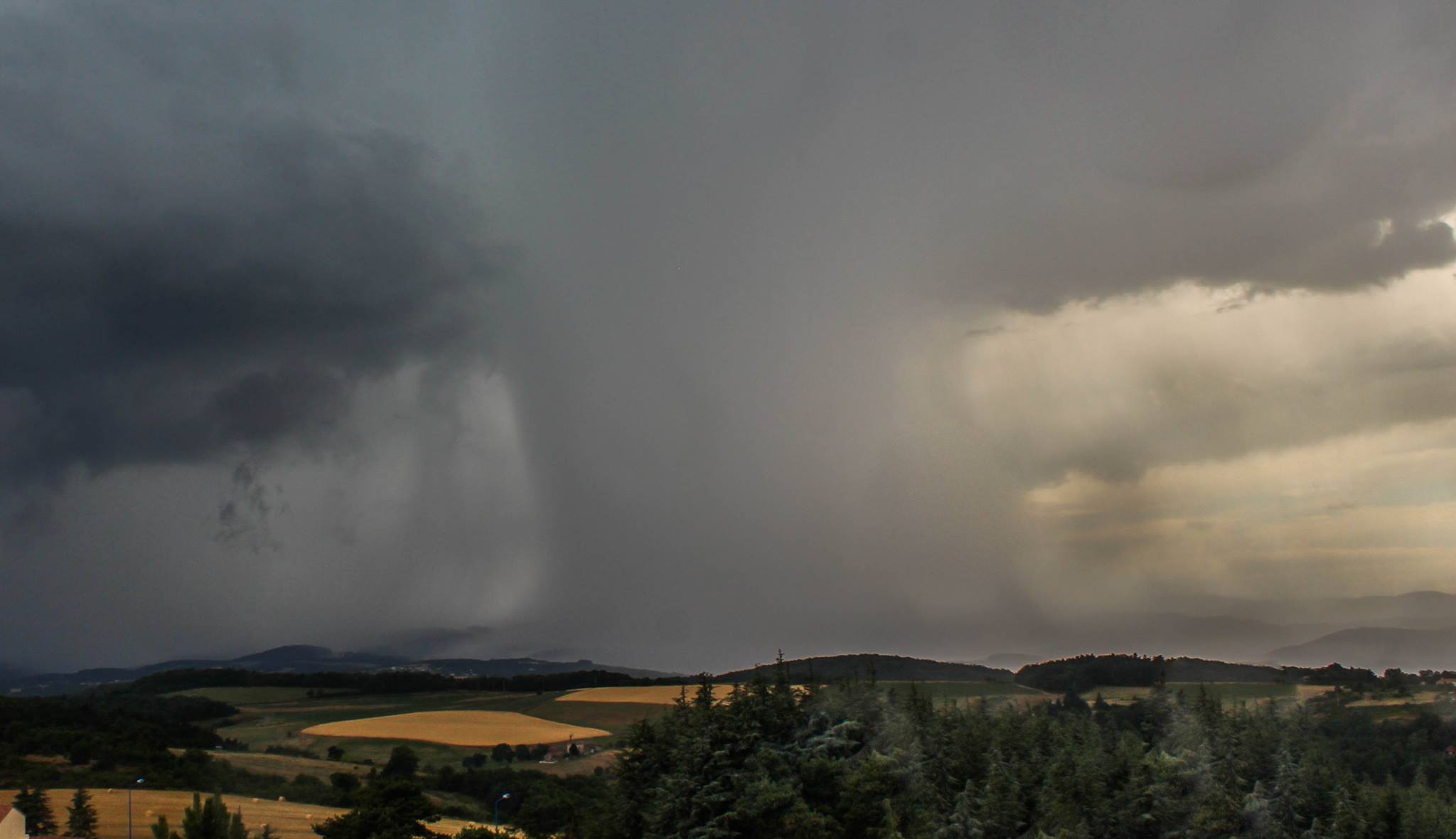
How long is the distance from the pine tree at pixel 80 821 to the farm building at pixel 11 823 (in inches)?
348

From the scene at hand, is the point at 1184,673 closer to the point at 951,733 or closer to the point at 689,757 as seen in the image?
the point at 951,733

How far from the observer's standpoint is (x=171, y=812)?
104 meters

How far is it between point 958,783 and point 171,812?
81625 millimetres

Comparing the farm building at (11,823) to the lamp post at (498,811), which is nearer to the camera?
the farm building at (11,823)

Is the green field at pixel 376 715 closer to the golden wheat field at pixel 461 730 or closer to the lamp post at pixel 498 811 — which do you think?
the golden wheat field at pixel 461 730

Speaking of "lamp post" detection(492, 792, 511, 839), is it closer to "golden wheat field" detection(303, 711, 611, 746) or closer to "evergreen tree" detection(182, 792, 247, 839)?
"golden wheat field" detection(303, 711, 611, 746)

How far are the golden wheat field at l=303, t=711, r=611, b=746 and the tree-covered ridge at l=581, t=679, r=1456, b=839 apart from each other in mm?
89001

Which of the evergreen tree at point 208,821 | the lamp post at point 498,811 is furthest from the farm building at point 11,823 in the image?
the evergreen tree at point 208,821

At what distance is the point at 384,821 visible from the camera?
64.6 meters

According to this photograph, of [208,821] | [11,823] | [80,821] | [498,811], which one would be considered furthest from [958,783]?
[80,821]

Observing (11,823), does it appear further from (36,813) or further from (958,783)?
(958,783)

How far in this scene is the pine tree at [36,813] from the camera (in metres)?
90.6

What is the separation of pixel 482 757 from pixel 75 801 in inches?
2518

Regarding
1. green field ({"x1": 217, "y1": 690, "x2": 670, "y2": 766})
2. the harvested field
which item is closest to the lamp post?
green field ({"x1": 217, "y1": 690, "x2": 670, "y2": 766})
